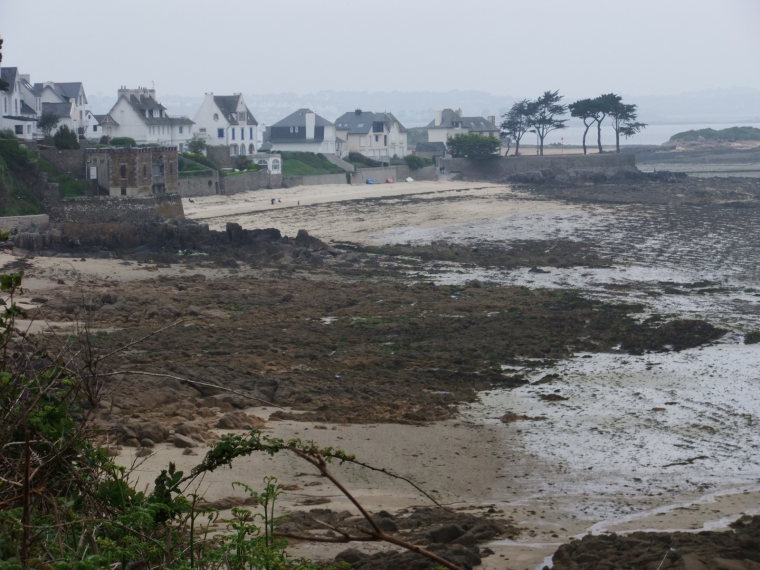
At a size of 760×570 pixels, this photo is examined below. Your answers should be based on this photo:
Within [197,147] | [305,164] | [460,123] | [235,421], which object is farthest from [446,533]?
[460,123]

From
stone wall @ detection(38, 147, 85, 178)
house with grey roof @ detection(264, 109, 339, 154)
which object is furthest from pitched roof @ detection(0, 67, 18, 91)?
house with grey roof @ detection(264, 109, 339, 154)

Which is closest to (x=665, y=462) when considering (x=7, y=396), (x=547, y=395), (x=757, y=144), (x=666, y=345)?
(x=547, y=395)

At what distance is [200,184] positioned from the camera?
148 feet

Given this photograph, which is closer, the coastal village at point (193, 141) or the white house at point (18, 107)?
the coastal village at point (193, 141)

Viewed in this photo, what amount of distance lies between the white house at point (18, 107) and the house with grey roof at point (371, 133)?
2478cm

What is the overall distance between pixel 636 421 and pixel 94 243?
20.5 metres

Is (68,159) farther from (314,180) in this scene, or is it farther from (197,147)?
(314,180)

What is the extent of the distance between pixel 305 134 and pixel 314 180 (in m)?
12.4

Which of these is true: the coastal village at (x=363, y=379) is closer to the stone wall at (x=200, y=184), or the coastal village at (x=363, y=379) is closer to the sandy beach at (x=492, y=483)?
the sandy beach at (x=492, y=483)

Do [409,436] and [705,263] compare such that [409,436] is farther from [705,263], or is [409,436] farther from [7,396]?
[705,263]

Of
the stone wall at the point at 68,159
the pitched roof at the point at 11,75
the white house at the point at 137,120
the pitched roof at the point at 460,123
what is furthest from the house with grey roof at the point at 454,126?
the stone wall at the point at 68,159

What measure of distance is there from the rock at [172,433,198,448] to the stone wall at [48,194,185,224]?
2256cm

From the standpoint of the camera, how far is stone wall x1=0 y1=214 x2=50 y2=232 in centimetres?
3006

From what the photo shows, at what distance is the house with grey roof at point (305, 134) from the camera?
65.6 meters
